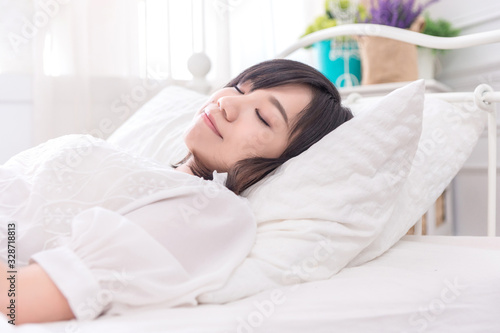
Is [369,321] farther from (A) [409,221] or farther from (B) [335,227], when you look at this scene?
(A) [409,221]

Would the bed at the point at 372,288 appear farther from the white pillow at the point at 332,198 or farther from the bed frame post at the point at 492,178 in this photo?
the bed frame post at the point at 492,178

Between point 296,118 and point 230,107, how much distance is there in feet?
0.43

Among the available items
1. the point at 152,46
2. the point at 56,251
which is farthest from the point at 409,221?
the point at 152,46

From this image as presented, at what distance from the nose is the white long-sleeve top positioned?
204mm

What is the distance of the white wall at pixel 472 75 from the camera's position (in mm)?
1902

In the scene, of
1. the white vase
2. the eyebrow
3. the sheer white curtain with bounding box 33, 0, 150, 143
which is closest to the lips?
the eyebrow

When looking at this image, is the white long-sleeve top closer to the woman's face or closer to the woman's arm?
the woman's arm

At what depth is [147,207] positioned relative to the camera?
2.25ft

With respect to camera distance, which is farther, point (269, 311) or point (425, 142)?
point (425, 142)

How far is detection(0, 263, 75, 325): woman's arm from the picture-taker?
57 cm

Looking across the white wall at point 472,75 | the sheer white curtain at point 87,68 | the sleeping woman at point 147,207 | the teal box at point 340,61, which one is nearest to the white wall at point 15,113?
the sheer white curtain at point 87,68

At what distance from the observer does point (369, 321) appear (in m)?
0.65

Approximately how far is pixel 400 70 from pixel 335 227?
1.19m

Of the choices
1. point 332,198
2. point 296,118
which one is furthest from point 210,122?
point 332,198
